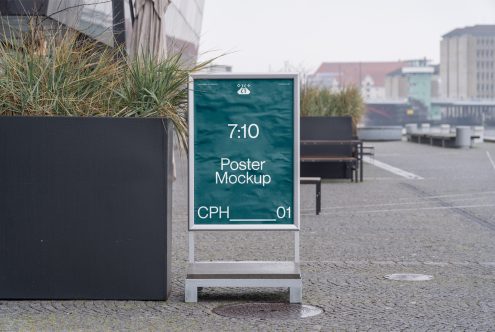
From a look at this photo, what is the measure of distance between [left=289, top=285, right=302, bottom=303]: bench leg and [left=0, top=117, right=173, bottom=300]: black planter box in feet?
2.90

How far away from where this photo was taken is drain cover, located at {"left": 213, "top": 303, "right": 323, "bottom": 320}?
6.77 m

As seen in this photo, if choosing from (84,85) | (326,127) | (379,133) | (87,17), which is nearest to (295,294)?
(84,85)

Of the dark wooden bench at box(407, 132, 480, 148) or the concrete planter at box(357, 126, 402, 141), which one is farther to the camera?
the concrete planter at box(357, 126, 402, 141)

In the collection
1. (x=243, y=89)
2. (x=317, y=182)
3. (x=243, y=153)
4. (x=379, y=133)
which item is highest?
(x=243, y=89)

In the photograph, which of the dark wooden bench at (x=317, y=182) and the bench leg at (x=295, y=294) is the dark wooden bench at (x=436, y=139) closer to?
the dark wooden bench at (x=317, y=182)

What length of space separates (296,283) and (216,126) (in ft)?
4.21

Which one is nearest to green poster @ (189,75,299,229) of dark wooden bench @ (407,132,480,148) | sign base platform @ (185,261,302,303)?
sign base platform @ (185,261,302,303)

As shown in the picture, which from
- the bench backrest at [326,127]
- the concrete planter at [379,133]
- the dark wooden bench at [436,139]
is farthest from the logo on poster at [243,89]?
the concrete planter at [379,133]

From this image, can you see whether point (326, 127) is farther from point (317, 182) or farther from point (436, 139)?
point (436, 139)

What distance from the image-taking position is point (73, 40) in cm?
777

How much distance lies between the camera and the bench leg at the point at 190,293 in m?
7.16

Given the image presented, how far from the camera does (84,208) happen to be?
23.4ft

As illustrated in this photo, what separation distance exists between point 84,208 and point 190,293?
37.3 inches

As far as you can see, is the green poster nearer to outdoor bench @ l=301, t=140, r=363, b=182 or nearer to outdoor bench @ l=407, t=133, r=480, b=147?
outdoor bench @ l=301, t=140, r=363, b=182
